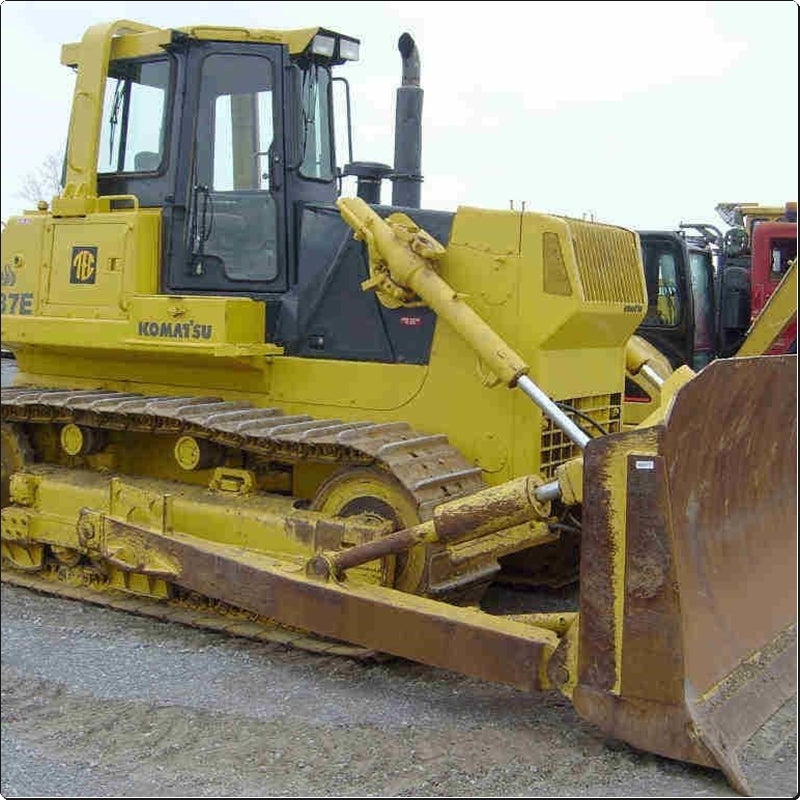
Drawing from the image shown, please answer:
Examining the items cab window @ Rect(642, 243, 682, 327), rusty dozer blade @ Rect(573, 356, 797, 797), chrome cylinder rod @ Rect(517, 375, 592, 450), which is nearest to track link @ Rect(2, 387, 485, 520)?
chrome cylinder rod @ Rect(517, 375, 592, 450)

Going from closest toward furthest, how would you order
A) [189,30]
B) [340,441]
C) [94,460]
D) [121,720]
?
[121,720] → [340,441] → [189,30] → [94,460]

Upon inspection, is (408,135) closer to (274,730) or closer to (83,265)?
(83,265)

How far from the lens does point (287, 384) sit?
599cm

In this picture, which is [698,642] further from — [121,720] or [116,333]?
[116,333]

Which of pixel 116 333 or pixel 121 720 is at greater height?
pixel 116 333

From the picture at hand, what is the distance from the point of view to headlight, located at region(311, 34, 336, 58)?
20.0 feet

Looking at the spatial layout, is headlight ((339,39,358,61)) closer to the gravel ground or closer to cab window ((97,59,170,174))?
cab window ((97,59,170,174))

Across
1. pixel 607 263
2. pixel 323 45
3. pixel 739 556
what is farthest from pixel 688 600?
pixel 323 45

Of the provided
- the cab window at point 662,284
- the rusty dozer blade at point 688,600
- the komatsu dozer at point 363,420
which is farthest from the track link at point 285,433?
the cab window at point 662,284

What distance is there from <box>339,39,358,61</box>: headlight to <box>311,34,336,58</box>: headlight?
0.23 feet

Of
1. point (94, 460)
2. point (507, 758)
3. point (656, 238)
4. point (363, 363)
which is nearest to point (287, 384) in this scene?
point (363, 363)

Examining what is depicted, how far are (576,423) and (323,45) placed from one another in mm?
2423

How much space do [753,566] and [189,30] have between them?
155 inches

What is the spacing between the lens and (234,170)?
6.18 metres
